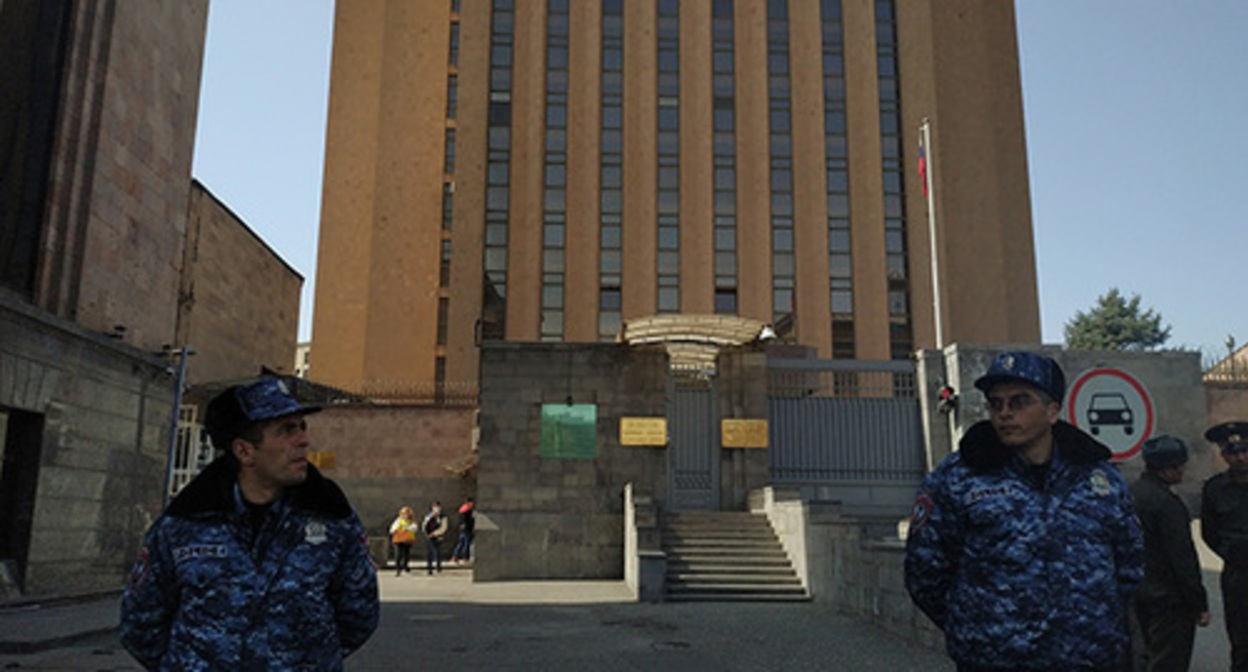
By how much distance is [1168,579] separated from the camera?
219 inches

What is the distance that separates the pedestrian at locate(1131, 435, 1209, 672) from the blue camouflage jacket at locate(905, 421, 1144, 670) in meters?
2.70

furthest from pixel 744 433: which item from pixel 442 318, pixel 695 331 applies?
pixel 442 318

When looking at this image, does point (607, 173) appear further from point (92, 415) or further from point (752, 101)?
point (92, 415)

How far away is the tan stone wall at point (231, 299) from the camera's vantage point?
29719mm

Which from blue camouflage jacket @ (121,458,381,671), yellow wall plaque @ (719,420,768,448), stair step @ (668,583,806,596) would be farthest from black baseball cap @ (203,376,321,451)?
yellow wall plaque @ (719,420,768,448)

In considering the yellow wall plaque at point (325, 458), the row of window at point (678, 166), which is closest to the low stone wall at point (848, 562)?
the yellow wall plaque at point (325, 458)

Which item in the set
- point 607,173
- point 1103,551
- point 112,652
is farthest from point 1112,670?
point 607,173

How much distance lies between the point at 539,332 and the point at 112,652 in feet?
88.8

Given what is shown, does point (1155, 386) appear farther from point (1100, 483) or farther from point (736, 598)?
point (1100, 483)

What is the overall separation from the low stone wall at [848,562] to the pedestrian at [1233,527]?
375cm

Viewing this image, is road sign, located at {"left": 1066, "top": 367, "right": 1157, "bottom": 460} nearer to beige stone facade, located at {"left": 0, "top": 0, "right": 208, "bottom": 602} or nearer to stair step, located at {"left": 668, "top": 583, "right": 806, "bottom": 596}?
stair step, located at {"left": 668, "top": 583, "right": 806, "bottom": 596}

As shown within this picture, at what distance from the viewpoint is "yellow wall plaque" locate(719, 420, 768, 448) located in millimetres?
19000

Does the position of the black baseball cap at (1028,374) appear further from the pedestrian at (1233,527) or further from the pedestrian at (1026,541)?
the pedestrian at (1233,527)

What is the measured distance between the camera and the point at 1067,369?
59.4 ft
